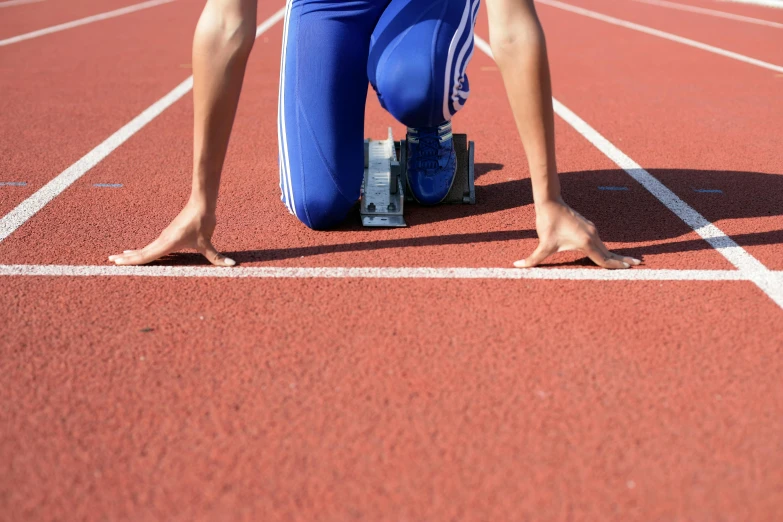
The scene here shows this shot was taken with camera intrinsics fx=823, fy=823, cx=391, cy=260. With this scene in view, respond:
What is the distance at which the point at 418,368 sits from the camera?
251 cm

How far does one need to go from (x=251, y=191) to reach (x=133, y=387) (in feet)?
6.83

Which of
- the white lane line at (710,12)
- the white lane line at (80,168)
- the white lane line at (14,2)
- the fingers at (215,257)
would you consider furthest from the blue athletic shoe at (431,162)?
the white lane line at (14,2)

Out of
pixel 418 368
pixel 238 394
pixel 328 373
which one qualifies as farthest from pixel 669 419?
pixel 238 394

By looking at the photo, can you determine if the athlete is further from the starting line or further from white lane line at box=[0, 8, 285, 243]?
white lane line at box=[0, 8, 285, 243]

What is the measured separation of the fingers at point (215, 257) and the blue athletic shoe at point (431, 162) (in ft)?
3.74

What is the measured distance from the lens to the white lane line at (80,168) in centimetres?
379

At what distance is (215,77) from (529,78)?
1178 mm

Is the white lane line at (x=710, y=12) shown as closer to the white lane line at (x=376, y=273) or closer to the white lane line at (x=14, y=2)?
the white lane line at (x=376, y=273)

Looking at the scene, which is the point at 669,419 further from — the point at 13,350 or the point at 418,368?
the point at 13,350

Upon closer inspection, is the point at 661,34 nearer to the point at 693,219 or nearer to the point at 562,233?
the point at 693,219

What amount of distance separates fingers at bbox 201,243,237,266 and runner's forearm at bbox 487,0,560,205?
48.6 inches

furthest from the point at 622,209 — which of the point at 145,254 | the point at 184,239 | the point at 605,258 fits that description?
the point at 145,254

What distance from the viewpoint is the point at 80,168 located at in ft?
15.3

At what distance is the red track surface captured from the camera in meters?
1.97
